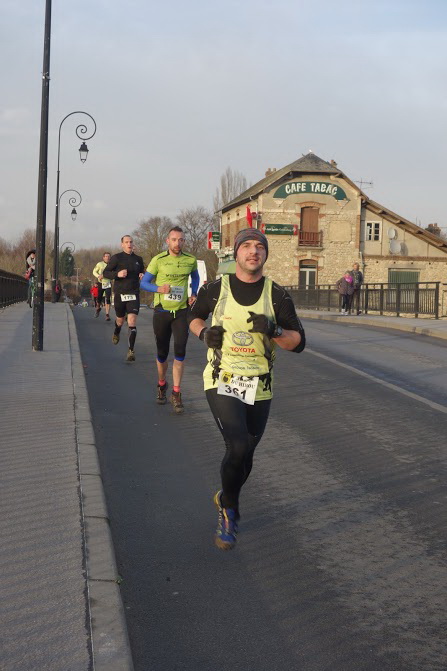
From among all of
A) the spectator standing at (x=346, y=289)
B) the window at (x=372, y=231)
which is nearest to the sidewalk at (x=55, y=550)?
the spectator standing at (x=346, y=289)

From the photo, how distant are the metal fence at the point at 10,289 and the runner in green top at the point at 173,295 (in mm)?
20197

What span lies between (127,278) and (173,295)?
440cm

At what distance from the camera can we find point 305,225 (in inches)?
2323

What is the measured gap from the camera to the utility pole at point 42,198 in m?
14.0

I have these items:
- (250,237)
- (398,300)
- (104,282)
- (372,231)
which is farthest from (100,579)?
(372,231)

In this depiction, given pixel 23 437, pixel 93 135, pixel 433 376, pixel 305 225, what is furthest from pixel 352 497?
pixel 305 225

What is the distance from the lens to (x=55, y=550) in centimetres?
415

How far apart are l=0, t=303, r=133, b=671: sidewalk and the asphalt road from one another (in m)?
0.19

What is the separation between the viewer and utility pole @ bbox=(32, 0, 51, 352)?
14.0 meters

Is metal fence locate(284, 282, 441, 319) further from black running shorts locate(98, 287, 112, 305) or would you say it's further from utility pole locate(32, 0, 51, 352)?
utility pole locate(32, 0, 51, 352)

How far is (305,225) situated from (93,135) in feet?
94.4

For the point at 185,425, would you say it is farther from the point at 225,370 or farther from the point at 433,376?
the point at 433,376

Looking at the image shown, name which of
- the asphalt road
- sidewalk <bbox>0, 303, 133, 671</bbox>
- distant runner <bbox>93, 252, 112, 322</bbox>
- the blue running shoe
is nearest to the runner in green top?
the asphalt road

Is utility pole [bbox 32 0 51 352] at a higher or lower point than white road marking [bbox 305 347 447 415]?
higher
